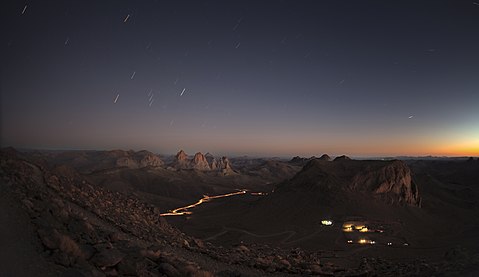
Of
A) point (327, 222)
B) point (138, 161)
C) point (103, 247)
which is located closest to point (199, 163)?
point (138, 161)

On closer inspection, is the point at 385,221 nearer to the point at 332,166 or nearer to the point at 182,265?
the point at 332,166

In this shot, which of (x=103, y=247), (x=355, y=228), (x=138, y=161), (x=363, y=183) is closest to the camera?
(x=103, y=247)

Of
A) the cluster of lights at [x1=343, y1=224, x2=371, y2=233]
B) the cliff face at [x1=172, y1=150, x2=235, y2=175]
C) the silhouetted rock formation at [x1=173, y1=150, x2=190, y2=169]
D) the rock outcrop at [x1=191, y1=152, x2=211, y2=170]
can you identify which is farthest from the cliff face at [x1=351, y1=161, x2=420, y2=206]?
the silhouetted rock formation at [x1=173, y1=150, x2=190, y2=169]

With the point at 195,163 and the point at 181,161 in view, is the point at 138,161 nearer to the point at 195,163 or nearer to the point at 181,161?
the point at 181,161

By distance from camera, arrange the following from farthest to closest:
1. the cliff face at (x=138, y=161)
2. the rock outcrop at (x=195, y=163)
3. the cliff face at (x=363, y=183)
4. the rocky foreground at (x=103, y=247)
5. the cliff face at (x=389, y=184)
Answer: the rock outcrop at (x=195, y=163), the cliff face at (x=138, y=161), the cliff face at (x=389, y=184), the cliff face at (x=363, y=183), the rocky foreground at (x=103, y=247)

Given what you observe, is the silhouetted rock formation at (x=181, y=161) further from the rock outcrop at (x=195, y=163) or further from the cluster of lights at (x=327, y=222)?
the cluster of lights at (x=327, y=222)

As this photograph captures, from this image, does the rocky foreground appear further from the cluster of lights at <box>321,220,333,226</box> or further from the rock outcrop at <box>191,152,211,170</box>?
the rock outcrop at <box>191,152,211,170</box>

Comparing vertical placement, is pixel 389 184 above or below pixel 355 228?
above

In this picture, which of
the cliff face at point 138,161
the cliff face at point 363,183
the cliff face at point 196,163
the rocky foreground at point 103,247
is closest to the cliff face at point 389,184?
the cliff face at point 363,183

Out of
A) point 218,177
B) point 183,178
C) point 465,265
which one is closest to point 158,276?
point 465,265

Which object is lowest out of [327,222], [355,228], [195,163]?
[355,228]

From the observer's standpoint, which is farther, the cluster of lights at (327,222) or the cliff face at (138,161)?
the cliff face at (138,161)
